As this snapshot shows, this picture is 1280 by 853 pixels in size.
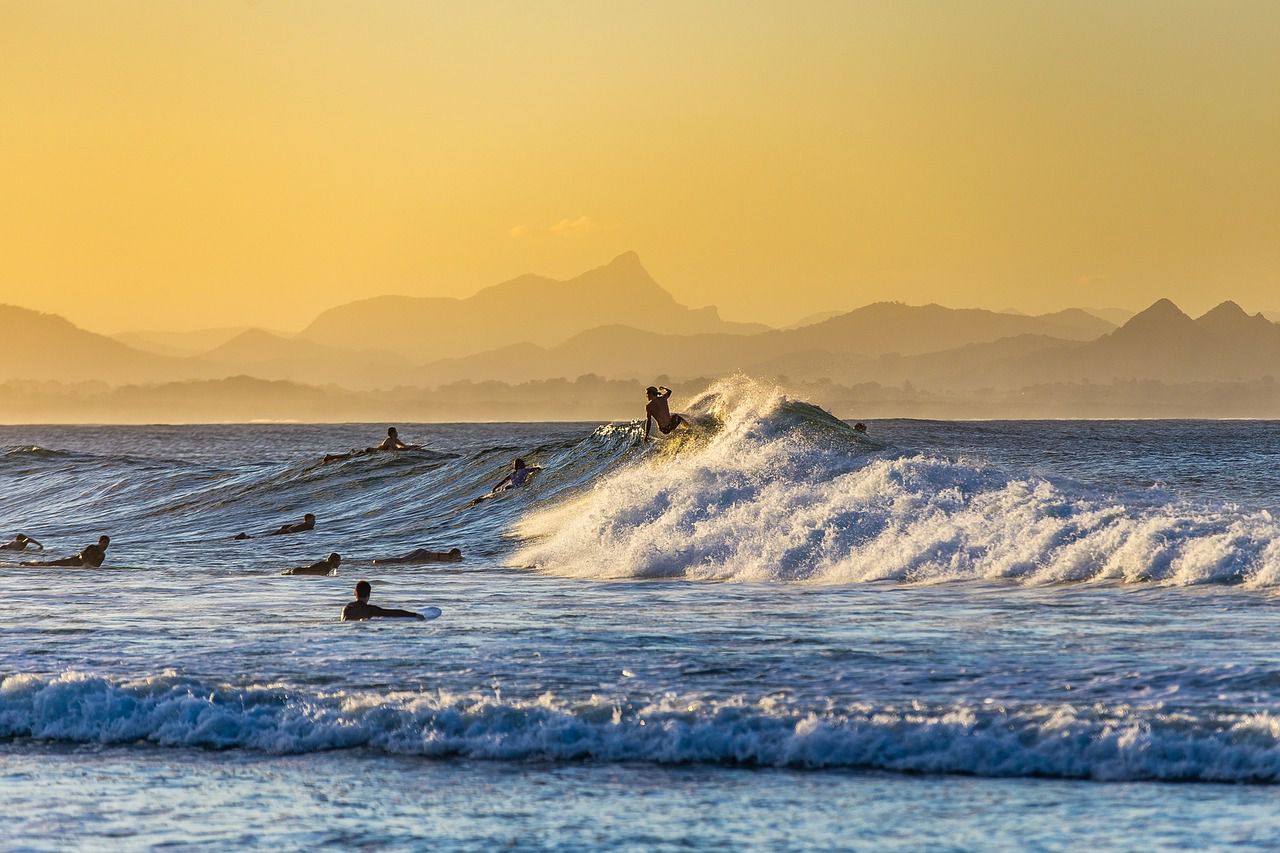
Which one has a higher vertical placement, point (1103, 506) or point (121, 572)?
point (1103, 506)

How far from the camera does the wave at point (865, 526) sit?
22.3 metres

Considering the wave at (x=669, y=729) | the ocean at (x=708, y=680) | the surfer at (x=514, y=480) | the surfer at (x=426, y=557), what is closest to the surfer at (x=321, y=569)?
the ocean at (x=708, y=680)

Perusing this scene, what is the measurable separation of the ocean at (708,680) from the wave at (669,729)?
0.11ft

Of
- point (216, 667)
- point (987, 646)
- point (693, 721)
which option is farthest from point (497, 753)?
point (987, 646)

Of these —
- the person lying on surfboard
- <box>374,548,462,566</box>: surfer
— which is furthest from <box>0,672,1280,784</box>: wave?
the person lying on surfboard

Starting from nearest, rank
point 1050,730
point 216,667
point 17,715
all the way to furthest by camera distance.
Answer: point 1050,730, point 17,715, point 216,667

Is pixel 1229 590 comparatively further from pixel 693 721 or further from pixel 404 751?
pixel 404 751

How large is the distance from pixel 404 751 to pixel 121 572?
52.9ft

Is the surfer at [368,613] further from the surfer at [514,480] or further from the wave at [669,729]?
the surfer at [514,480]

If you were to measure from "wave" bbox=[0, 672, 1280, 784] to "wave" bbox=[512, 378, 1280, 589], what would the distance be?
9551mm

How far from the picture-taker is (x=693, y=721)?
12789 millimetres

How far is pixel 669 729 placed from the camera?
41.3 ft

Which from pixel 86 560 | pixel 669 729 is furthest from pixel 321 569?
pixel 669 729

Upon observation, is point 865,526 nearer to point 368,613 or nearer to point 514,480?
point 368,613
